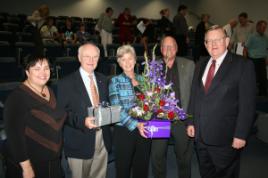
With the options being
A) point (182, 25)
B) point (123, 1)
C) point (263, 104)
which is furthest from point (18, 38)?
point (123, 1)

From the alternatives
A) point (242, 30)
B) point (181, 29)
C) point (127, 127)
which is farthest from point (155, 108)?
point (181, 29)

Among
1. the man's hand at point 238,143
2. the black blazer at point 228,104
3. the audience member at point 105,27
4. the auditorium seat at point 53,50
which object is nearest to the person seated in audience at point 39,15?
the auditorium seat at point 53,50

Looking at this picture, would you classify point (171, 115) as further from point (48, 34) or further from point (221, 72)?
point (48, 34)

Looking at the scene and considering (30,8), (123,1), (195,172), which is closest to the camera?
(195,172)

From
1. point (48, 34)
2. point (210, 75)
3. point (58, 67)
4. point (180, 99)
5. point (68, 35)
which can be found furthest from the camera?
point (68, 35)

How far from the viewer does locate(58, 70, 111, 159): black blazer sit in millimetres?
2268

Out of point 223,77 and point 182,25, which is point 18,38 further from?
point 223,77

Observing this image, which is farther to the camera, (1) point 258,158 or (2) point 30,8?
(2) point 30,8

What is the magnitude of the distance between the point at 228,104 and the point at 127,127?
797 millimetres

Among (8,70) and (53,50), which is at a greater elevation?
(53,50)

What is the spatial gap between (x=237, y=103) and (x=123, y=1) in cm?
1405

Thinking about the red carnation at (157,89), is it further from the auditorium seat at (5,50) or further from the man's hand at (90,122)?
the auditorium seat at (5,50)

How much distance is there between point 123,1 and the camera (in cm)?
1557

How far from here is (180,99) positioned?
8.94 feet
